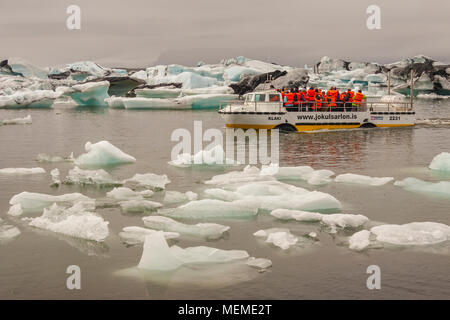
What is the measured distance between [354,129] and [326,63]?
9217cm

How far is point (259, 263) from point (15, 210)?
184 inches

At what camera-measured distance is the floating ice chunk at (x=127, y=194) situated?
9867 mm

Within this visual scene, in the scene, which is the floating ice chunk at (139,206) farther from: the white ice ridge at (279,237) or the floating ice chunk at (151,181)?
the white ice ridge at (279,237)

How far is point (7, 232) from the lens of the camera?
765cm

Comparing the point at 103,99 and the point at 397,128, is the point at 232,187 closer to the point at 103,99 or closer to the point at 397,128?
the point at 397,128

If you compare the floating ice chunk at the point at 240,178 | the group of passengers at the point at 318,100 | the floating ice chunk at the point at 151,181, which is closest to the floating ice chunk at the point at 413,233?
the floating ice chunk at the point at 240,178

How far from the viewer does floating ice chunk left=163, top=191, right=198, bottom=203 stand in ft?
31.7

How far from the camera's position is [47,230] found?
25.5ft

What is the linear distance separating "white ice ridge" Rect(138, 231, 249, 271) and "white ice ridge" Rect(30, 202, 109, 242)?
1.41 meters

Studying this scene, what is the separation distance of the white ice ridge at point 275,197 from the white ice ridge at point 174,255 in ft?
7.79

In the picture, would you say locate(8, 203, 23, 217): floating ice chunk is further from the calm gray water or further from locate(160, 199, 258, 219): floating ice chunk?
locate(160, 199, 258, 219): floating ice chunk

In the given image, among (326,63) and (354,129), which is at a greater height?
(326,63)

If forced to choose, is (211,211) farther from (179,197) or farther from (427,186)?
(427,186)
